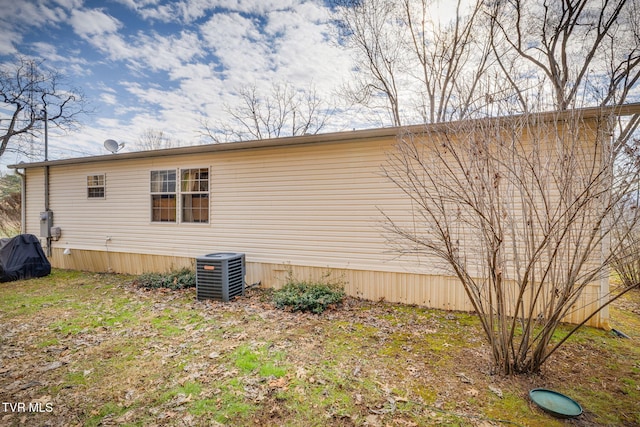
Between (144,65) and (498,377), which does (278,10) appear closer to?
(144,65)

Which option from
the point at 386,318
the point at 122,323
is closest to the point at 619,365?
the point at 386,318

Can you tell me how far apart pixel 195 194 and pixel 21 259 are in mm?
5225

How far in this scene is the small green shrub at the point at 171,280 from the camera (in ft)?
21.6

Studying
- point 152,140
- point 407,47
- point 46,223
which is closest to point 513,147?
point 407,47

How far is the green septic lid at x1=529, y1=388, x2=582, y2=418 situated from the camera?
237 cm

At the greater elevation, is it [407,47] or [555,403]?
[407,47]

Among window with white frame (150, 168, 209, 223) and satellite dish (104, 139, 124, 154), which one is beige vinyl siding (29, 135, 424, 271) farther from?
satellite dish (104, 139, 124, 154)

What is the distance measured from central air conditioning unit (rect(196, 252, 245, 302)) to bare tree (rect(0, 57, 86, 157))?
13.8 m

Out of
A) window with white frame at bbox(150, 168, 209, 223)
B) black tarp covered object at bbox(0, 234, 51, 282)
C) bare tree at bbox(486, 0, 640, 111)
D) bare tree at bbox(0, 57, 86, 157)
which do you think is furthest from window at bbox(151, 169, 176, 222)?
bare tree at bbox(0, 57, 86, 157)

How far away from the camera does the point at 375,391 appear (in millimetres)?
2752

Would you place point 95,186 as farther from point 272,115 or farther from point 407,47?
point 407,47

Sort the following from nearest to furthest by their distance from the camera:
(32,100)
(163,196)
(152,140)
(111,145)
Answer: (163,196), (111,145), (32,100), (152,140)

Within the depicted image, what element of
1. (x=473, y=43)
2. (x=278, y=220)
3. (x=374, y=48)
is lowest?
(x=278, y=220)

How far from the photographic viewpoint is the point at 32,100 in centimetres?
1283
